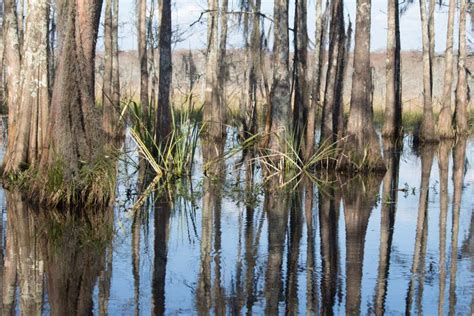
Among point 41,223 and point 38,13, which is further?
point 38,13

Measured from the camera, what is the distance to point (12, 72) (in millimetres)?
15500

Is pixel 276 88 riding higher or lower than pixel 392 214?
higher

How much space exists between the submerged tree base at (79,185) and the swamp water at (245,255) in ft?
1.00

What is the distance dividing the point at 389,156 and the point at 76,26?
12.1 m

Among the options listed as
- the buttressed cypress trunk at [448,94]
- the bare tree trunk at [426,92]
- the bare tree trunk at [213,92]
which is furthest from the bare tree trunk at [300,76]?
the buttressed cypress trunk at [448,94]

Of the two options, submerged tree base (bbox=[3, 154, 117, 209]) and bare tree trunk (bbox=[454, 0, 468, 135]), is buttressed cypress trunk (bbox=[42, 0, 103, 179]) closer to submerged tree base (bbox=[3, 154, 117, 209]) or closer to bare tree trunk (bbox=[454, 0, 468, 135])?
submerged tree base (bbox=[3, 154, 117, 209])

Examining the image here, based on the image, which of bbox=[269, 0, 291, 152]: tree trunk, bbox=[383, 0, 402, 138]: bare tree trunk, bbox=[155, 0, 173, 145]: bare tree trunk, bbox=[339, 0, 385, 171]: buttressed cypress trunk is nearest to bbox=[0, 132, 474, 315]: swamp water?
bbox=[339, 0, 385, 171]: buttressed cypress trunk

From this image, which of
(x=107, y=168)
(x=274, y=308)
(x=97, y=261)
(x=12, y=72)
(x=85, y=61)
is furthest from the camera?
(x=12, y=72)

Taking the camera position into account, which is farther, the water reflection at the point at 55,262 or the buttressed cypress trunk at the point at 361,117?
the buttressed cypress trunk at the point at 361,117

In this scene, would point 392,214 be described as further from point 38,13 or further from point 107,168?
point 38,13

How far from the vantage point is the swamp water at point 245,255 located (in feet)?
20.6

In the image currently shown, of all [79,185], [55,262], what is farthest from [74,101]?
[55,262]

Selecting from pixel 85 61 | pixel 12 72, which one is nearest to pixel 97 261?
pixel 85 61

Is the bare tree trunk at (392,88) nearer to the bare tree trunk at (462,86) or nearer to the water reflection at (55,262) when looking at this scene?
the bare tree trunk at (462,86)
